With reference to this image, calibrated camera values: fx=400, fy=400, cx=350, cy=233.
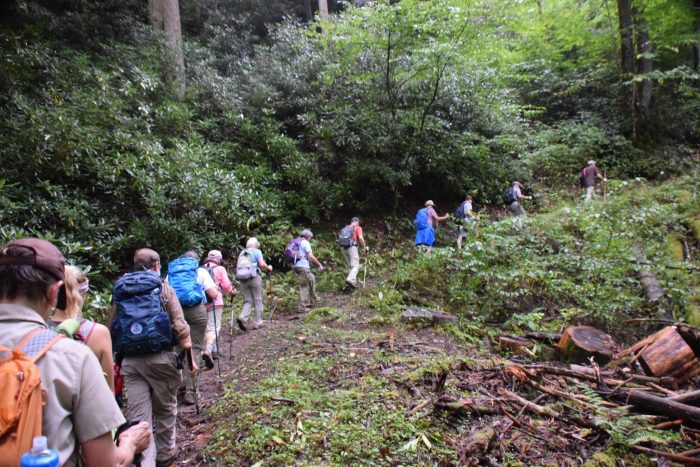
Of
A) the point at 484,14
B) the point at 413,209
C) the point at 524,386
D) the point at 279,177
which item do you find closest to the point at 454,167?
the point at 413,209

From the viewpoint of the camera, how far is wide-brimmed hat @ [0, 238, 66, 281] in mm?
1620

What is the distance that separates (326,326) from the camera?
7766 millimetres

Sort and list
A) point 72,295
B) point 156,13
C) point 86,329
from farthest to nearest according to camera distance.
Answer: point 156,13, point 72,295, point 86,329

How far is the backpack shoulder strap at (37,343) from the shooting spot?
1504mm

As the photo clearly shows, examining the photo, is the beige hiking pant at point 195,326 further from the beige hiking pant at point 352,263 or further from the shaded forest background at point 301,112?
the beige hiking pant at point 352,263

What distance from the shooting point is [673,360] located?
485 cm

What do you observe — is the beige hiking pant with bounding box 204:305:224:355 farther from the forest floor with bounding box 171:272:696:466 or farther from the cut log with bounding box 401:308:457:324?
the cut log with bounding box 401:308:457:324

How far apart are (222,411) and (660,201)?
13.4 meters

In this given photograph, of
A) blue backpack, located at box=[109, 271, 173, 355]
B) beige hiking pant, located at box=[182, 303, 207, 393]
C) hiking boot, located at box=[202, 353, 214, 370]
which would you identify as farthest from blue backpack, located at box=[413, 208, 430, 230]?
blue backpack, located at box=[109, 271, 173, 355]

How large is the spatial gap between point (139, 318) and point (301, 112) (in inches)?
494

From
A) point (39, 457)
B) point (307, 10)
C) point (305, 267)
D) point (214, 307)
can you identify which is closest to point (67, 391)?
point (39, 457)

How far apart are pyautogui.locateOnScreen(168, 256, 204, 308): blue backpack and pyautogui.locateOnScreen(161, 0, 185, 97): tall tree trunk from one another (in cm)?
991

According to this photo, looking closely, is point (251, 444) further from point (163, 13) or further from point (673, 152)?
point (673, 152)

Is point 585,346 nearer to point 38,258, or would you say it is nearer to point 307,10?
point 38,258
